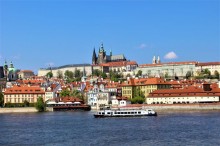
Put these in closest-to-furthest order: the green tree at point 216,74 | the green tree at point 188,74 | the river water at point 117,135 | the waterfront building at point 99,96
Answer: the river water at point 117,135 → the waterfront building at point 99,96 → the green tree at point 216,74 → the green tree at point 188,74

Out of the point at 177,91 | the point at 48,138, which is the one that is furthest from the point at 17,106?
the point at 48,138

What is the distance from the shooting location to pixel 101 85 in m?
85.9

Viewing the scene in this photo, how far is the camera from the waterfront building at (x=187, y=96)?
69312 mm

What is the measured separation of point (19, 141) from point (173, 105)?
37900mm

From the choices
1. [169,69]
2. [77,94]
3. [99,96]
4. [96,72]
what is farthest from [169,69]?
[99,96]

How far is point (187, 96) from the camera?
231 feet

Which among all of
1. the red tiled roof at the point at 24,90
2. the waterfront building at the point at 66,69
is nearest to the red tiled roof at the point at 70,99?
the red tiled roof at the point at 24,90

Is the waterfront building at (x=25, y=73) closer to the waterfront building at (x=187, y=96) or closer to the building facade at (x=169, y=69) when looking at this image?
the building facade at (x=169, y=69)

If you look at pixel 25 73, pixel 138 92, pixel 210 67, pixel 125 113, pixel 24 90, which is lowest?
pixel 125 113

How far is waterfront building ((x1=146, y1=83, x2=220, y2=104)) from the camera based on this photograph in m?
69.3

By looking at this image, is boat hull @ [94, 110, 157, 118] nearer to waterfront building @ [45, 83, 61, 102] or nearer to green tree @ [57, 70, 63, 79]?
waterfront building @ [45, 83, 61, 102]

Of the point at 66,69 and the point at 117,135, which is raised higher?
the point at 66,69

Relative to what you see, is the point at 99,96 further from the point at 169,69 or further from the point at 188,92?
the point at 169,69

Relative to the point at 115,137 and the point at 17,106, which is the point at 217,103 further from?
the point at 115,137
